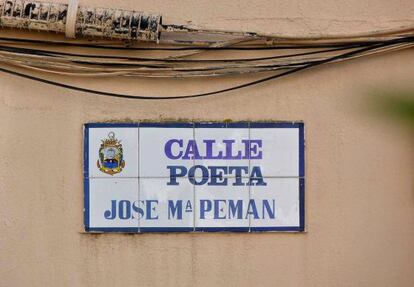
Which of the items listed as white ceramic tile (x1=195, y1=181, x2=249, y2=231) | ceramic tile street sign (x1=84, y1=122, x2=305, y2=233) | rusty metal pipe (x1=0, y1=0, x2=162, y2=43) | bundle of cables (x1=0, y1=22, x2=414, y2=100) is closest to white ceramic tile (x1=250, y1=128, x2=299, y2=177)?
ceramic tile street sign (x1=84, y1=122, x2=305, y2=233)

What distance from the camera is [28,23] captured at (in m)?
3.45

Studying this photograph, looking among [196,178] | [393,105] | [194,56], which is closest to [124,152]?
[196,178]

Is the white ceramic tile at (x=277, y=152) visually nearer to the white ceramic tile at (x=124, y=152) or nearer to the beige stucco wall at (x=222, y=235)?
the beige stucco wall at (x=222, y=235)

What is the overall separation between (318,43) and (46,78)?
1683mm

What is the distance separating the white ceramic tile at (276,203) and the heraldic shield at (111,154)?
836 mm

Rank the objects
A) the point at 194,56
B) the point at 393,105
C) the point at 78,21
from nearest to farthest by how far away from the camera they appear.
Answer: the point at 393,105 < the point at 78,21 < the point at 194,56

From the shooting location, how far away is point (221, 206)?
3648mm

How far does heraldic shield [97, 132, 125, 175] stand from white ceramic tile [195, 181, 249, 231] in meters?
0.51

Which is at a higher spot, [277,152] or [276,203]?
[277,152]

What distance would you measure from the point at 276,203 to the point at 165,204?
69 cm

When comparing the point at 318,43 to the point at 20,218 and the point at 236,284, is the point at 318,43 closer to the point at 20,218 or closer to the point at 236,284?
the point at 236,284

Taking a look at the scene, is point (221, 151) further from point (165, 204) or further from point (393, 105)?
point (393, 105)

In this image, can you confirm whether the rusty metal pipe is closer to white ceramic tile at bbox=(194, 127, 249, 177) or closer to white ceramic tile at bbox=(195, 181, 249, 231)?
white ceramic tile at bbox=(194, 127, 249, 177)

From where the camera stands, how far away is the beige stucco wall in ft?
11.9
